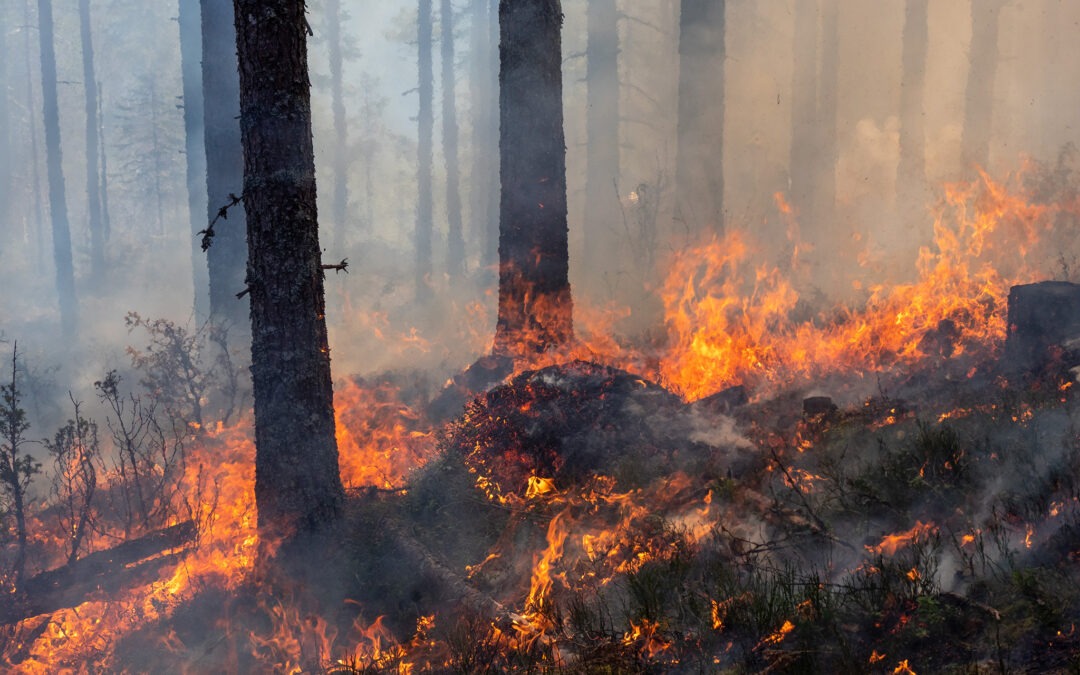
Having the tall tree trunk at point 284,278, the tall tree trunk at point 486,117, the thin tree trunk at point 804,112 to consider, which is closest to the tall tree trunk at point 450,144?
the tall tree trunk at point 486,117

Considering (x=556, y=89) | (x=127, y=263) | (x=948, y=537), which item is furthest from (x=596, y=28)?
(x=127, y=263)

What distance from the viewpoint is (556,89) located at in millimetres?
9711

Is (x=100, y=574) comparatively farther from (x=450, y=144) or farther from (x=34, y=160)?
(x=34, y=160)

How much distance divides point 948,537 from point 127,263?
3963 cm

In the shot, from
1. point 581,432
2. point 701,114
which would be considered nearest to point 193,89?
point 701,114

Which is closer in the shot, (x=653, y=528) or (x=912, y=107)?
(x=653, y=528)

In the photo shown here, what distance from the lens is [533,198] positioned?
31.6ft

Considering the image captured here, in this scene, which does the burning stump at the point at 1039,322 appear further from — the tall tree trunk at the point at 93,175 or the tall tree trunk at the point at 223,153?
the tall tree trunk at the point at 93,175

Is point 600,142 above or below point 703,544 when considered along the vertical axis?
above

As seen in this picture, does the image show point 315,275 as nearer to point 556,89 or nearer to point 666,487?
point 666,487

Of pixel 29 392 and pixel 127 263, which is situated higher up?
pixel 127 263

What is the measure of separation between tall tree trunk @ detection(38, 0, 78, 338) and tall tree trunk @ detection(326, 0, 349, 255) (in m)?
11.3

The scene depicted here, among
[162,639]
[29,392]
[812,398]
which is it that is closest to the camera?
[162,639]

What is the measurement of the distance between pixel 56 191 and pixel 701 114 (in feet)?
83.7
